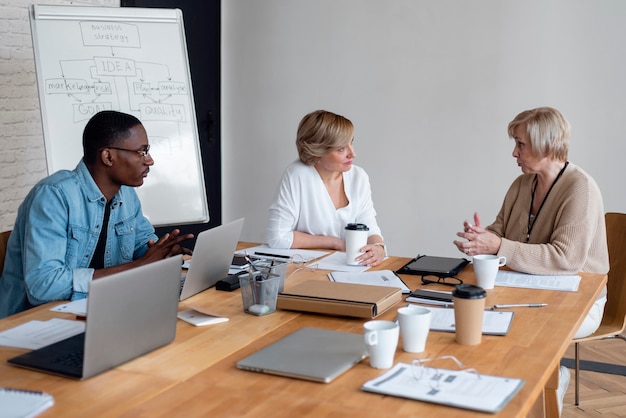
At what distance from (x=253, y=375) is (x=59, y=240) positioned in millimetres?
967

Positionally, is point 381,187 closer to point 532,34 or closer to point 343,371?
point 532,34

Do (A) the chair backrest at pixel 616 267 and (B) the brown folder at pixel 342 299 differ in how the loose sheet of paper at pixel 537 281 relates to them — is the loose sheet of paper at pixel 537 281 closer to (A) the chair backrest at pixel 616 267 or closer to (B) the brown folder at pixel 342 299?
(B) the brown folder at pixel 342 299

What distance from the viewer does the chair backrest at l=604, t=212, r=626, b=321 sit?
2.83 meters

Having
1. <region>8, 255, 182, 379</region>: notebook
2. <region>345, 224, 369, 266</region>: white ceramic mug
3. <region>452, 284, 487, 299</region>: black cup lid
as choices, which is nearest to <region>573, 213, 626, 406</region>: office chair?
<region>345, 224, 369, 266</region>: white ceramic mug

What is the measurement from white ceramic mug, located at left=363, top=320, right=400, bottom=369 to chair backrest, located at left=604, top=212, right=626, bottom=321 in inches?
64.6

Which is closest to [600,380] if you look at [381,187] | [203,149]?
[381,187]

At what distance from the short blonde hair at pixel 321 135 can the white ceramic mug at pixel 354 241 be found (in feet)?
2.29

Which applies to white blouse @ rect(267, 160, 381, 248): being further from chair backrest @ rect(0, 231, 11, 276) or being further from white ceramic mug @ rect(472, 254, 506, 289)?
chair backrest @ rect(0, 231, 11, 276)

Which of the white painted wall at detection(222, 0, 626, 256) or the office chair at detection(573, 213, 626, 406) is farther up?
the white painted wall at detection(222, 0, 626, 256)

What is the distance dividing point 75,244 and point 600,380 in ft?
7.99

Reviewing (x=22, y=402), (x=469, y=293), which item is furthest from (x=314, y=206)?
(x=22, y=402)

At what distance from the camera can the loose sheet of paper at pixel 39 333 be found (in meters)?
1.65

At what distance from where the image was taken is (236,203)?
536cm

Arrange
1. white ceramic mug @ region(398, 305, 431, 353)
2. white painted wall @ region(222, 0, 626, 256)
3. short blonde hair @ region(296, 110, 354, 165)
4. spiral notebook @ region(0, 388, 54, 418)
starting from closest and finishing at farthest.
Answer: spiral notebook @ region(0, 388, 54, 418), white ceramic mug @ region(398, 305, 431, 353), short blonde hair @ region(296, 110, 354, 165), white painted wall @ region(222, 0, 626, 256)
